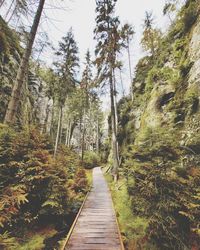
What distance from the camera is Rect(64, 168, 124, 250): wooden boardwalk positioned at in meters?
4.59

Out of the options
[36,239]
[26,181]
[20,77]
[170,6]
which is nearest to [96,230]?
[36,239]

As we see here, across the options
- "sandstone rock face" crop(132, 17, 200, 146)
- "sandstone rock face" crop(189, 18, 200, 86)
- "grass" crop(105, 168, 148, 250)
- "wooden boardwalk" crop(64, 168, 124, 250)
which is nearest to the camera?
"wooden boardwalk" crop(64, 168, 124, 250)

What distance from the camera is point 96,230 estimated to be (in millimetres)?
5539

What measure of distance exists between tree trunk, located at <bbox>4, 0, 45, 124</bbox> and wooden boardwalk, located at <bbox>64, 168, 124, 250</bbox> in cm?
398

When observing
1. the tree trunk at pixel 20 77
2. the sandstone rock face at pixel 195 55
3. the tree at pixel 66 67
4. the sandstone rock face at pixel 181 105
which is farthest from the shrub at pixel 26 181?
the tree at pixel 66 67

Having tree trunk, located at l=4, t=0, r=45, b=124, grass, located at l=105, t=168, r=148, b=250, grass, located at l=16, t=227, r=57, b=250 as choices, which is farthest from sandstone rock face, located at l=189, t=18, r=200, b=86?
grass, located at l=16, t=227, r=57, b=250

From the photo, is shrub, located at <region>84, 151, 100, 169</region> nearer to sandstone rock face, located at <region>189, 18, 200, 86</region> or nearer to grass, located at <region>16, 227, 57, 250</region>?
grass, located at <region>16, 227, 57, 250</region>

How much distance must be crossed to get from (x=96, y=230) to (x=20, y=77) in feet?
17.9

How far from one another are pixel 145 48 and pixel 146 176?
24.2 metres

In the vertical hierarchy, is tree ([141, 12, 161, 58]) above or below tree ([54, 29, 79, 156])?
above

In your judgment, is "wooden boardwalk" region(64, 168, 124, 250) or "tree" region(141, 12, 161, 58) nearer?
"wooden boardwalk" region(64, 168, 124, 250)

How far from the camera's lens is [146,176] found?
19.2 ft

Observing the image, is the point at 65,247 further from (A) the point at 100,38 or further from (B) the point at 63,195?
(A) the point at 100,38

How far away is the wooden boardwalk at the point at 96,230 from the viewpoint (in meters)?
4.59
